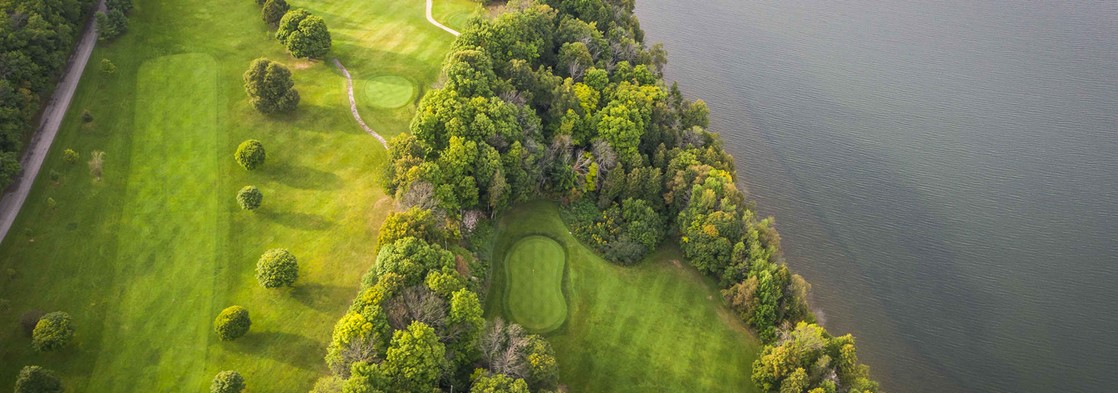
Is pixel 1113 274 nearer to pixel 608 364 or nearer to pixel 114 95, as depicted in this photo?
pixel 608 364

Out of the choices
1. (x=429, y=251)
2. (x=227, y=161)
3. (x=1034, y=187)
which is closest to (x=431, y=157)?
(x=429, y=251)

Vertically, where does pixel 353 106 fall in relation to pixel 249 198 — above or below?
above

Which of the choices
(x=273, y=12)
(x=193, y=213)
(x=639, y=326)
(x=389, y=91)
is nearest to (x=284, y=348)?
(x=193, y=213)

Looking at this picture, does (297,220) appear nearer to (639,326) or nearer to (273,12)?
(273,12)

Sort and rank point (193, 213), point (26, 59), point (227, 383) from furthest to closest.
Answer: point (26, 59)
point (193, 213)
point (227, 383)

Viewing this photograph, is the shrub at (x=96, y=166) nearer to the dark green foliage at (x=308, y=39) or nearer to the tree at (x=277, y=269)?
the tree at (x=277, y=269)

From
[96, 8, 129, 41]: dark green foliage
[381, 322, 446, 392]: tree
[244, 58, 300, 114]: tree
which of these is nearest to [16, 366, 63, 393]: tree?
[381, 322, 446, 392]: tree

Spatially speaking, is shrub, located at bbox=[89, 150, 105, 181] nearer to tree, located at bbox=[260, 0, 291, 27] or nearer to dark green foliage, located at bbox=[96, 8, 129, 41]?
dark green foliage, located at bbox=[96, 8, 129, 41]
